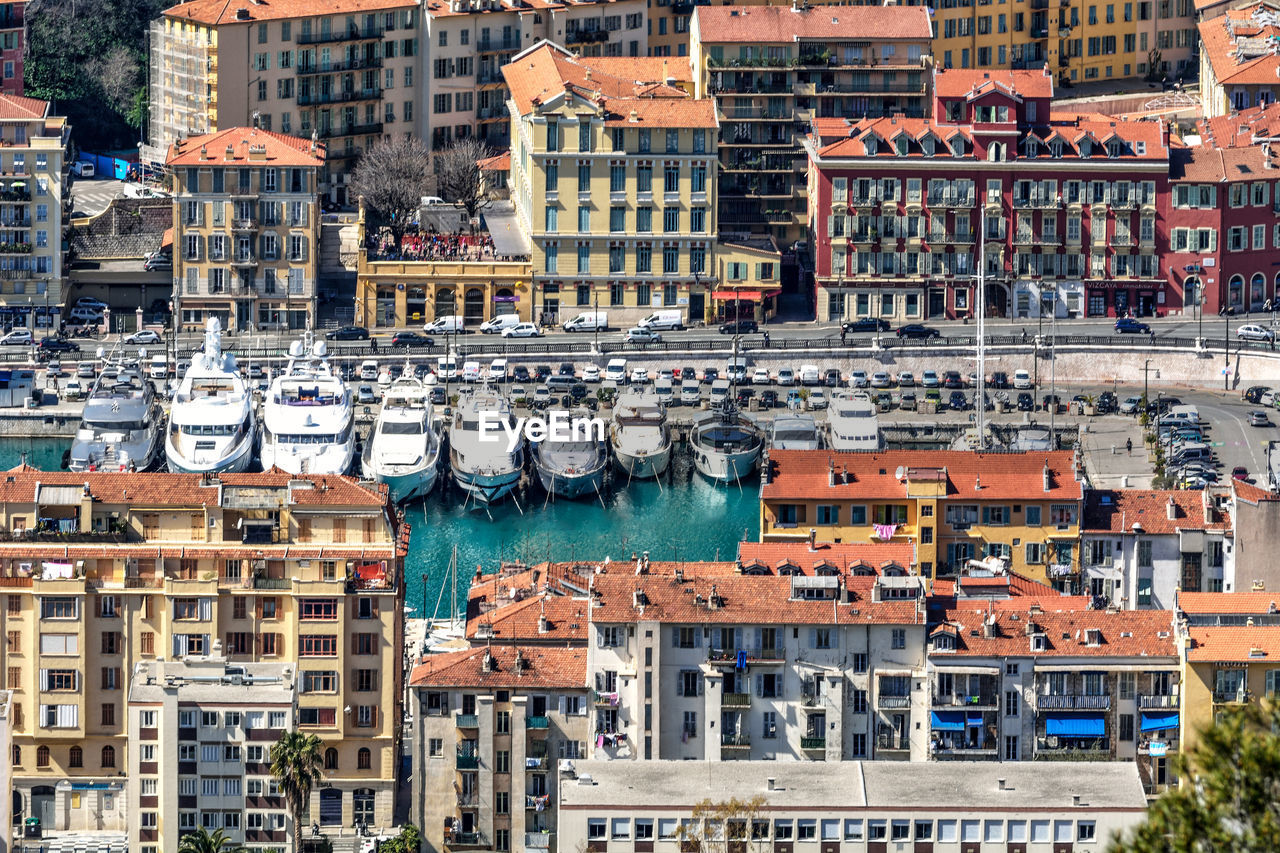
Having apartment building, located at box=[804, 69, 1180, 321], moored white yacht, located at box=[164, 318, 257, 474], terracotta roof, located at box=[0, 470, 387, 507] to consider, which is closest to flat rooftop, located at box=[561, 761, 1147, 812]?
terracotta roof, located at box=[0, 470, 387, 507]

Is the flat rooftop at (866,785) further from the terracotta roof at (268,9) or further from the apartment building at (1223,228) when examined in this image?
the terracotta roof at (268,9)

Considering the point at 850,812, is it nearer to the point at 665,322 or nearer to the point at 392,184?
the point at 665,322

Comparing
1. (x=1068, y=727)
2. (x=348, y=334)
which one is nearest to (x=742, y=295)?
(x=348, y=334)

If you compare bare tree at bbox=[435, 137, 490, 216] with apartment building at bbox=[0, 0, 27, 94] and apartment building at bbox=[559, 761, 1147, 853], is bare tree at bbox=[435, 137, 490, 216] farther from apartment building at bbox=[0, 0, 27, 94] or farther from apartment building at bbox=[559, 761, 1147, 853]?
apartment building at bbox=[559, 761, 1147, 853]

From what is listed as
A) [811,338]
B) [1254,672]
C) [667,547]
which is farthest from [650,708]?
[811,338]

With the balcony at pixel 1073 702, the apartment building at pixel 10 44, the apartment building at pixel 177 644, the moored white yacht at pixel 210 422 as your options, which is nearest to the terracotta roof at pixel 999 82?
the moored white yacht at pixel 210 422
